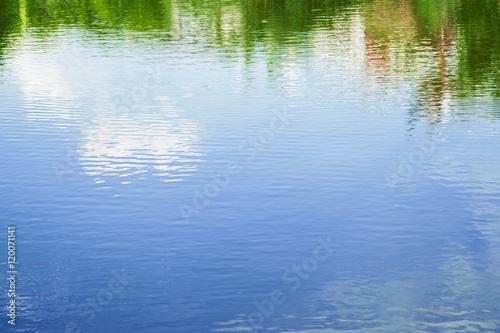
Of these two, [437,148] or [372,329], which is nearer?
[372,329]

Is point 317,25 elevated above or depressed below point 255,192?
above

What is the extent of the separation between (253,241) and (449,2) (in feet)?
208

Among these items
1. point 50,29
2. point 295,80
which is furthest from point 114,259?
point 50,29

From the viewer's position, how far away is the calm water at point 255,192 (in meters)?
13.2

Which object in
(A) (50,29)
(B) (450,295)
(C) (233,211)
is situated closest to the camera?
(B) (450,295)

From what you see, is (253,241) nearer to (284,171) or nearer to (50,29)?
(284,171)

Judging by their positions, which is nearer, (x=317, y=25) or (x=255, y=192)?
(x=255, y=192)

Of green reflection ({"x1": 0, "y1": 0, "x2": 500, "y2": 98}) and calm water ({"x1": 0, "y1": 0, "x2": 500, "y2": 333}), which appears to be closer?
calm water ({"x1": 0, "y1": 0, "x2": 500, "y2": 333})

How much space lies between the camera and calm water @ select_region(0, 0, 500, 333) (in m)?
13.2

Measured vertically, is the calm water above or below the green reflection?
below

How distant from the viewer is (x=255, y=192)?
18.8 metres

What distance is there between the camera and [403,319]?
495 inches

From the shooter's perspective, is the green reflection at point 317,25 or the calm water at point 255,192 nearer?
the calm water at point 255,192

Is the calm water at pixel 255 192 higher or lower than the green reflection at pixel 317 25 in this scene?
lower
